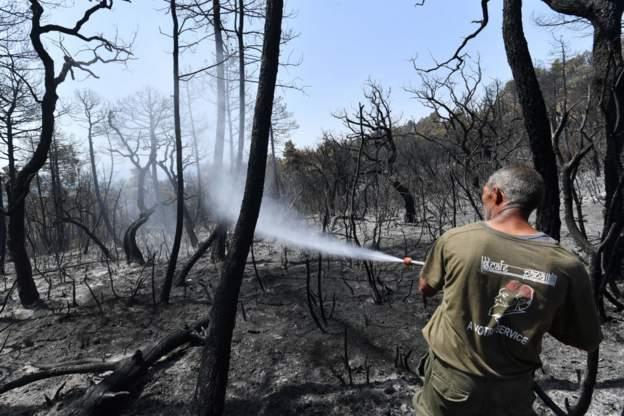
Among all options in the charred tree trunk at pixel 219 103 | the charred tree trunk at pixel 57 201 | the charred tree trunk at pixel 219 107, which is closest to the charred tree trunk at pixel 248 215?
the charred tree trunk at pixel 219 103

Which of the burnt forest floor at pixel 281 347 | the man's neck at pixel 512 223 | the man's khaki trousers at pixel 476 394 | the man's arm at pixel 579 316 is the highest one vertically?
the man's neck at pixel 512 223

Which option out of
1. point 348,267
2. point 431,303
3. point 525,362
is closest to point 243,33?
point 348,267

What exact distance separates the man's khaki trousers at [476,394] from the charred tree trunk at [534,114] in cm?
244

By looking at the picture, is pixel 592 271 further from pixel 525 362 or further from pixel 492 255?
pixel 492 255

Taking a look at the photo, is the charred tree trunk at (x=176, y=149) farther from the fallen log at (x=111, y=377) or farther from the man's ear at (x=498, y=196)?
the man's ear at (x=498, y=196)

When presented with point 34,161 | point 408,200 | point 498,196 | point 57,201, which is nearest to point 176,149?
point 34,161

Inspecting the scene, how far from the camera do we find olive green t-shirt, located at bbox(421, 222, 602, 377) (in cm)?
158

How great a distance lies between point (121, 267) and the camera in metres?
9.42

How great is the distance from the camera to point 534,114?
381 cm

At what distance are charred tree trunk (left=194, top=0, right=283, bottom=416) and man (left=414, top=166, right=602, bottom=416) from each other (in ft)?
6.50

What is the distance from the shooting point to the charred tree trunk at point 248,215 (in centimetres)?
333

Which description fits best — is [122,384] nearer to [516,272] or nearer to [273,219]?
[516,272]

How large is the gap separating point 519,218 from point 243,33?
8721mm

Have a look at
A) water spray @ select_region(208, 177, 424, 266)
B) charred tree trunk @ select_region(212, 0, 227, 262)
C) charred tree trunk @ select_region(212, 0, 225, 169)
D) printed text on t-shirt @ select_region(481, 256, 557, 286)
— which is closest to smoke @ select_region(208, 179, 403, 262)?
water spray @ select_region(208, 177, 424, 266)
